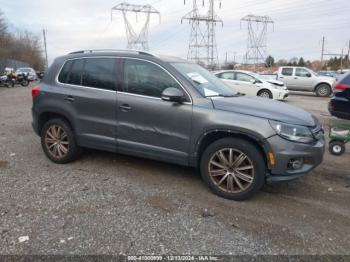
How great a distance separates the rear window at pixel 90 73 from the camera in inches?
174

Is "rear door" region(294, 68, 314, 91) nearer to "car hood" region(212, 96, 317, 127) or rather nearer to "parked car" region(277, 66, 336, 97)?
"parked car" region(277, 66, 336, 97)

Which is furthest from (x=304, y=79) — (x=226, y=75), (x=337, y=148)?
(x=337, y=148)

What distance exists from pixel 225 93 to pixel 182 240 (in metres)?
2.33

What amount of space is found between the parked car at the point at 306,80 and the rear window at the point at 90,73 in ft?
55.2

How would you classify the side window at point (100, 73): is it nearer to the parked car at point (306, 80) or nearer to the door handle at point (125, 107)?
→ the door handle at point (125, 107)

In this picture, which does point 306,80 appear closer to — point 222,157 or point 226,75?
point 226,75

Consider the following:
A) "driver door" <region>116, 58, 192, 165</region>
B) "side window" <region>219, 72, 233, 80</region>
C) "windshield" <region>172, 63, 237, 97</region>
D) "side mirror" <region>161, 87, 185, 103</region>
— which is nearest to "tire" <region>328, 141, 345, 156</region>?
"windshield" <region>172, 63, 237, 97</region>

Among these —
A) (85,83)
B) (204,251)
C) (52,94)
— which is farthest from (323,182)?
(52,94)

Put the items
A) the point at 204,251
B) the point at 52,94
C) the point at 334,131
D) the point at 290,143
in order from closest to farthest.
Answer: the point at 204,251 < the point at 290,143 < the point at 52,94 < the point at 334,131

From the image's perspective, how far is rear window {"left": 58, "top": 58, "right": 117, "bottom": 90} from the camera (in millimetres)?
4430

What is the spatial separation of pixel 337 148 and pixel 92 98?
4565mm

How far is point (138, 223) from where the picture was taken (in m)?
3.19

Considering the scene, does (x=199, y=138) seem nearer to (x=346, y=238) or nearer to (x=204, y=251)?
(x=204, y=251)

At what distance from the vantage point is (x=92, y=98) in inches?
175
